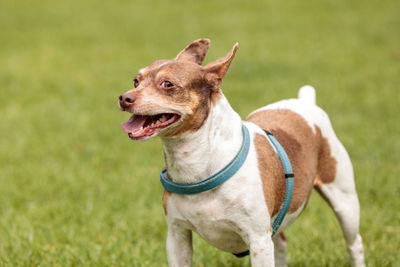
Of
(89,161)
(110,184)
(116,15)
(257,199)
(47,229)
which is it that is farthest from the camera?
(116,15)

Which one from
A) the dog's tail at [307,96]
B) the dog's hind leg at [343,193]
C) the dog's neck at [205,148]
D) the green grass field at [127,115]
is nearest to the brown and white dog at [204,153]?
the dog's neck at [205,148]

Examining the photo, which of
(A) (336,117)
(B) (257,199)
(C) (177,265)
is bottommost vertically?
(A) (336,117)

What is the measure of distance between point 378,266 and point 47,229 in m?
3.06

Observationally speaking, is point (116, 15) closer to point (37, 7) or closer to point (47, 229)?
point (37, 7)

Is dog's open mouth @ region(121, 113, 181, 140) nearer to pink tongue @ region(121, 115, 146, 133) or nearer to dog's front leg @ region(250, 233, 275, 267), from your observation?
pink tongue @ region(121, 115, 146, 133)

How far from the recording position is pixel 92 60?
44.8ft

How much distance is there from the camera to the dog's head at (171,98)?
129 inches

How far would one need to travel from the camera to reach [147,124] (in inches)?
133

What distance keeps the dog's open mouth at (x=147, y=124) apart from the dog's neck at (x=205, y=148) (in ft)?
0.48

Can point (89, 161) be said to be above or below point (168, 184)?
below

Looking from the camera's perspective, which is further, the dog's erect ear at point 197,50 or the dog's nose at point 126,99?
the dog's erect ear at point 197,50

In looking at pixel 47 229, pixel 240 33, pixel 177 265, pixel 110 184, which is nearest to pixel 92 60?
pixel 240 33

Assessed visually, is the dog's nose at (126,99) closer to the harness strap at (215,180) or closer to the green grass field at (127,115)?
the harness strap at (215,180)

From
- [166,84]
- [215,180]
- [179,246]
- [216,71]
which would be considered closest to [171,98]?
[166,84]
